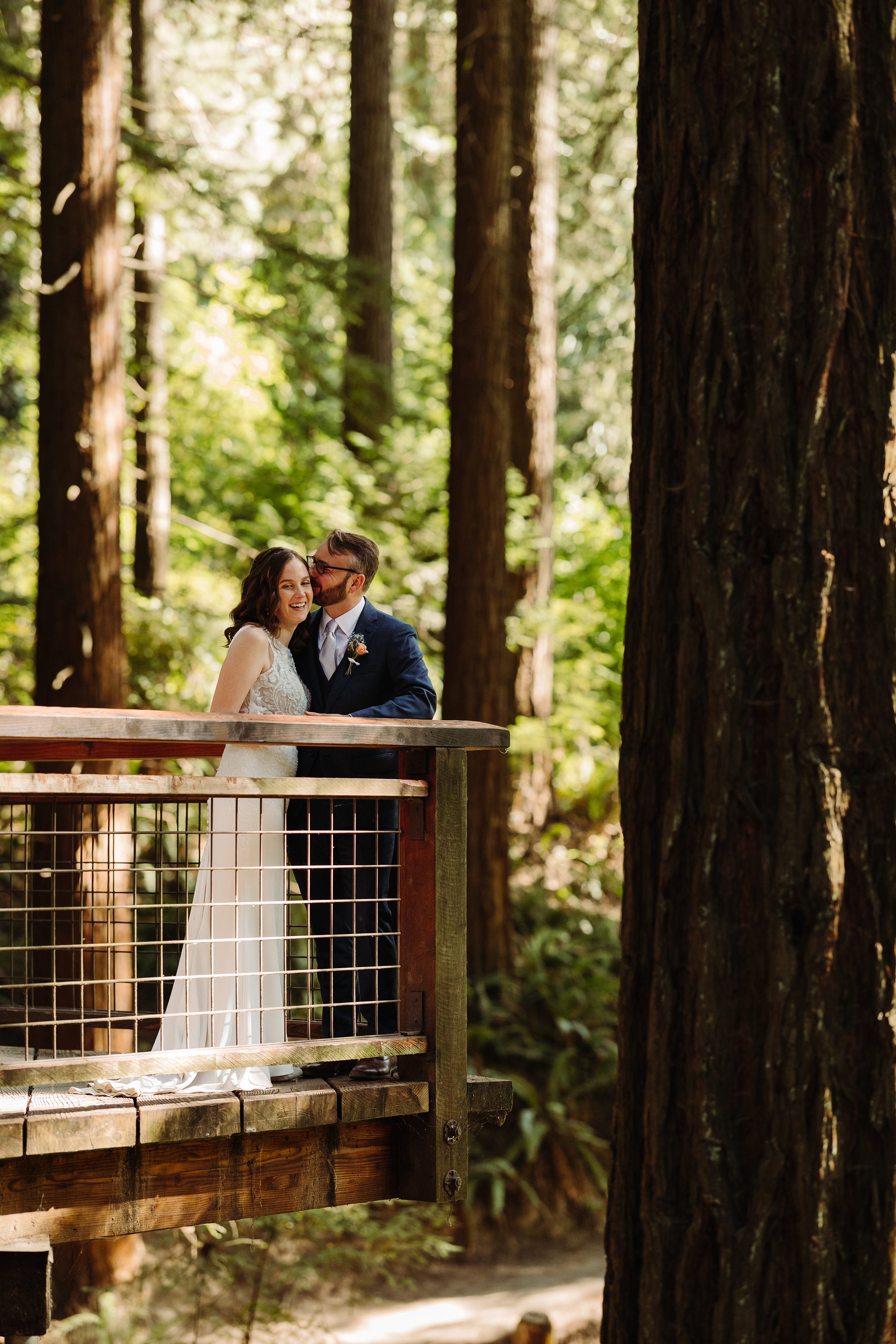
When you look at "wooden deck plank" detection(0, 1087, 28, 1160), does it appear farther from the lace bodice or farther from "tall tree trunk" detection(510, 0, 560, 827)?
"tall tree trunk" detection(510, 0, 560, 827)

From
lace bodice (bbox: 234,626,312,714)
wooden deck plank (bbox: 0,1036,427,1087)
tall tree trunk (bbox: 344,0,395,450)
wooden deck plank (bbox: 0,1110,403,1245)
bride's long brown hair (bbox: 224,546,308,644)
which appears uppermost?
tall tree trunk (bbox: 344,0,395,450)

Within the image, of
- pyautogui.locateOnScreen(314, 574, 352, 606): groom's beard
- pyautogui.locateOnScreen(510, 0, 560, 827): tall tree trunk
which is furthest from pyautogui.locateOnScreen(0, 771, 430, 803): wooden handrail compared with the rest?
pyautogui.locateOnScreen(510, 0, 560, 827): tall tree trunk

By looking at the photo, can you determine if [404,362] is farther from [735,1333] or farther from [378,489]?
[735,1333]

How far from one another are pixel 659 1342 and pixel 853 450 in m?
2.02

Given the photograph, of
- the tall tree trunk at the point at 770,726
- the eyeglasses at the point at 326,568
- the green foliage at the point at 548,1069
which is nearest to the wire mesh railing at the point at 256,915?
the eyeglasses at the point at 326,568

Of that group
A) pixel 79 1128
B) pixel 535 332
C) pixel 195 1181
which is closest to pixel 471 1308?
pixel 195 1181

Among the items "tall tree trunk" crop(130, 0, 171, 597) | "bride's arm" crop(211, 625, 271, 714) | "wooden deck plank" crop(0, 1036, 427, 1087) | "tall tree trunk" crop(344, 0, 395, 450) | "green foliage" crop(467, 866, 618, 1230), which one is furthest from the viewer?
"tall tree trunk" crop(344, 0, 395, 450)

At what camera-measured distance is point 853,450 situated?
9.11ft

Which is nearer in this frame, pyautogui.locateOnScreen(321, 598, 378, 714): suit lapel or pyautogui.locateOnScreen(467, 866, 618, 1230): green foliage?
pyautogui.locateOnScreen(321, 598, 378, 714): suit lapel

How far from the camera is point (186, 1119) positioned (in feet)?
11.3

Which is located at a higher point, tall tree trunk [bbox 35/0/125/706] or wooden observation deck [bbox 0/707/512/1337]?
tall tree trunk [bbox 35/0/125/706]

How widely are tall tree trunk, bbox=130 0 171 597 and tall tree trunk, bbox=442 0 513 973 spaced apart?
10.5ft

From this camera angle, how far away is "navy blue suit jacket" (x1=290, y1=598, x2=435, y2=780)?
427 centimetres

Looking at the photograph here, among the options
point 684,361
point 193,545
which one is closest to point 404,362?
point 193,545
